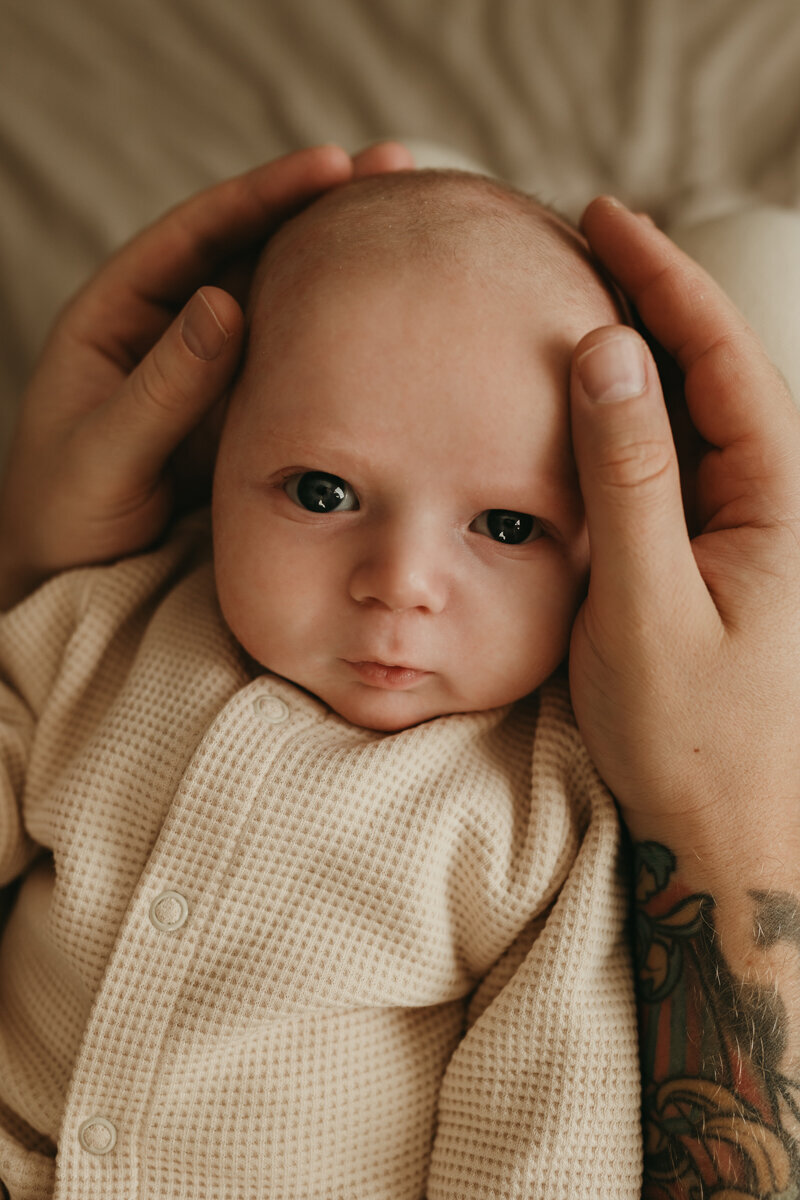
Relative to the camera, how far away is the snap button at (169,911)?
98cm

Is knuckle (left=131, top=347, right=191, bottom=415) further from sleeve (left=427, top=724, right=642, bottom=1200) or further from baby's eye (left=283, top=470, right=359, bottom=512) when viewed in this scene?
sleeve (left=427, top=724, right=642, bottom=1200)

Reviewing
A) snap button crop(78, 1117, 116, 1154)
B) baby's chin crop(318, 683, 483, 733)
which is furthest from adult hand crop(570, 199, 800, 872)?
snap button crop(78, 1117, 116, 1154)

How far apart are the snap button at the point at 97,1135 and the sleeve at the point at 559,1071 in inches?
11.8

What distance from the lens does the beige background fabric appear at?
64.7 inches

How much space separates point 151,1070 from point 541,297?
80 centimetres

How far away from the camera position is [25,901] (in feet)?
3.90

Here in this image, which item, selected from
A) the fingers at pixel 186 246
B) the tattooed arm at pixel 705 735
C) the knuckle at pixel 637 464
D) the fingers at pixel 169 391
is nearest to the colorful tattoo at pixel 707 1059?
the tattooed arm at pixel 705 735

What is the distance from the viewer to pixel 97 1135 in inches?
37.9

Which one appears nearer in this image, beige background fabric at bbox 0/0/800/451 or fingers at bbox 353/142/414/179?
fingers at bbox 353/142/414/179

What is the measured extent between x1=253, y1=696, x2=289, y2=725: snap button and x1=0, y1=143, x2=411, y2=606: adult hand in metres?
0.32

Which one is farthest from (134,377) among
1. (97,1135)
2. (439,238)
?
(97,1135)

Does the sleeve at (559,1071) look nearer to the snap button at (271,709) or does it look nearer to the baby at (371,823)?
the baby at (371,823)

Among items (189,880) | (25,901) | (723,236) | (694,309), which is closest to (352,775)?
(189,880)

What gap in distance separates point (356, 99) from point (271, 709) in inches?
45.7
